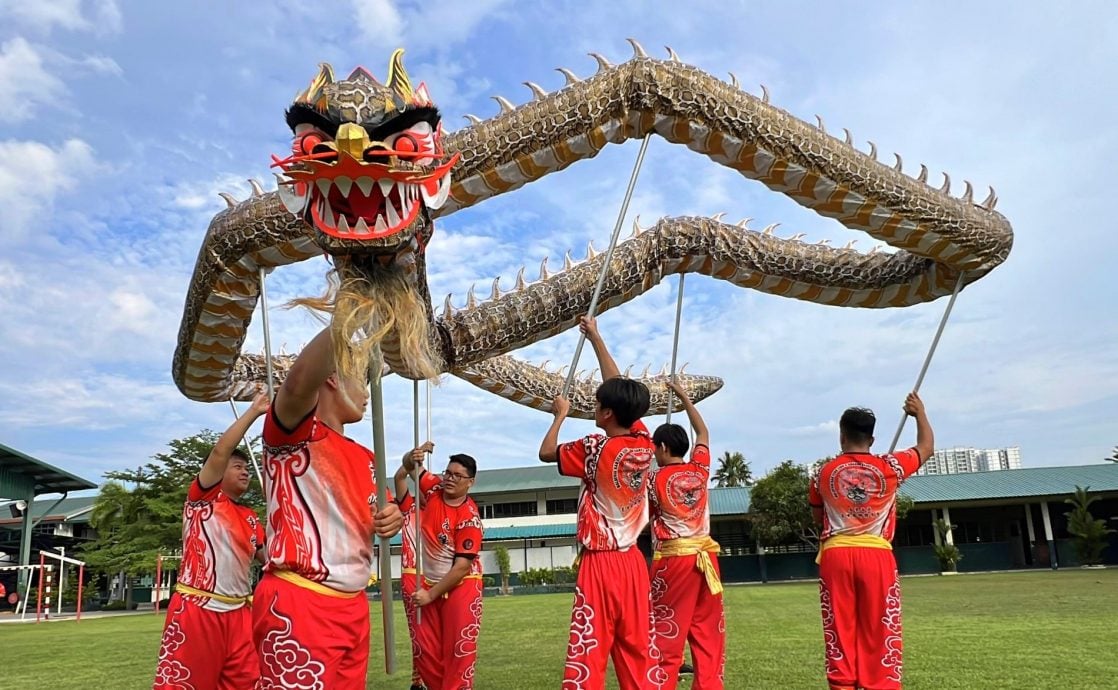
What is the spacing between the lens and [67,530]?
110ft

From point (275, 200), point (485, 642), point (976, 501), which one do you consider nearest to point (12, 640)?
point (485, 642)

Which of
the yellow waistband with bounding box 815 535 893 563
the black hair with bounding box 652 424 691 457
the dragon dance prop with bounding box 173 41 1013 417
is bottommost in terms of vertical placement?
the yellow waistband with bounding box 815 535 893 563

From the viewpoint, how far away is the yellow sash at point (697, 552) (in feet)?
15.0

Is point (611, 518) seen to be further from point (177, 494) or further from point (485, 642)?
point (177, 494)

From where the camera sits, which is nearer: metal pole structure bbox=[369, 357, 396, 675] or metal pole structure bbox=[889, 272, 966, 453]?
metal pole structure bbox=[369, 357, 396, 675]

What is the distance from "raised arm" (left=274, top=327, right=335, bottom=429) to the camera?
190 centimetres

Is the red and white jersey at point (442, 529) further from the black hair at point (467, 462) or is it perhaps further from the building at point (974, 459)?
the building at point (974, 459)

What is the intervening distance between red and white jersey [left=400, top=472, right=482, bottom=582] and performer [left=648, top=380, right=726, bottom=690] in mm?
1066

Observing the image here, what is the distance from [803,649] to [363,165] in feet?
21.1

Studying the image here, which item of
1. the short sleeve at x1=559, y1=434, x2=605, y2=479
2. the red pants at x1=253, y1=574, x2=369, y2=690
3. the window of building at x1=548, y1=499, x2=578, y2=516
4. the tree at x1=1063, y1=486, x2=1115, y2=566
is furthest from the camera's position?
the window of building at x1=548, y1=499, x2=578, y2=516

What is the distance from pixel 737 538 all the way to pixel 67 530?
2721 cm

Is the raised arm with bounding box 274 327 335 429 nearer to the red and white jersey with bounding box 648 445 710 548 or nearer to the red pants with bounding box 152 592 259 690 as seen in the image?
the red pants with bounding box 152 592 259 690

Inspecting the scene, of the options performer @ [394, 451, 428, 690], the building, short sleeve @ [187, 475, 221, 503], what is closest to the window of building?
performer @ [394, 451, 428, 690]

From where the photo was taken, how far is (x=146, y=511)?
79.6ft
